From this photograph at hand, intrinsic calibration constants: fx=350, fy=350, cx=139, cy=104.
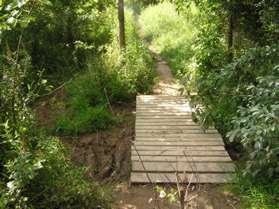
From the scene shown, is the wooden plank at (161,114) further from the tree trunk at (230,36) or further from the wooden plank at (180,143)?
the tree trunk at (230,36)

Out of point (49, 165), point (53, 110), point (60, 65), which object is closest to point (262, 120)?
point (49, 165)

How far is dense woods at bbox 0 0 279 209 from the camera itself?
3.85 m

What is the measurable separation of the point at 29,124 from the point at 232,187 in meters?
2.76

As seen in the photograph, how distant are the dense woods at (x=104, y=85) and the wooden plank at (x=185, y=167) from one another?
0.25 m

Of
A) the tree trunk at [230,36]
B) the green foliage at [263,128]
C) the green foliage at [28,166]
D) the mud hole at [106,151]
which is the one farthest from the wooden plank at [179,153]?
the tree trunk at [230,36]

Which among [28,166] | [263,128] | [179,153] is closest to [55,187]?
[28,166]

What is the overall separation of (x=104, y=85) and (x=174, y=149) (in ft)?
9.71

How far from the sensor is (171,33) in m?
15.6

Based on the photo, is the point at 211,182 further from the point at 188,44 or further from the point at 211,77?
the point at 188,44

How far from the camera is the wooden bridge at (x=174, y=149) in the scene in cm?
505

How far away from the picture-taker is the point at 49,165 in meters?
4.02

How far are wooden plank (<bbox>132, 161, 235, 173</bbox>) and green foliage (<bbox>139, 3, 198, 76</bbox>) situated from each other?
5.51 m

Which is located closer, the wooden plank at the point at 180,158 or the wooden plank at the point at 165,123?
the wooden plank at the point at 180,158

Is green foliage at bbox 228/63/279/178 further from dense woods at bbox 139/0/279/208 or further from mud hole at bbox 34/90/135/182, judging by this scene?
mud hole at bbox 34/90/135/182
